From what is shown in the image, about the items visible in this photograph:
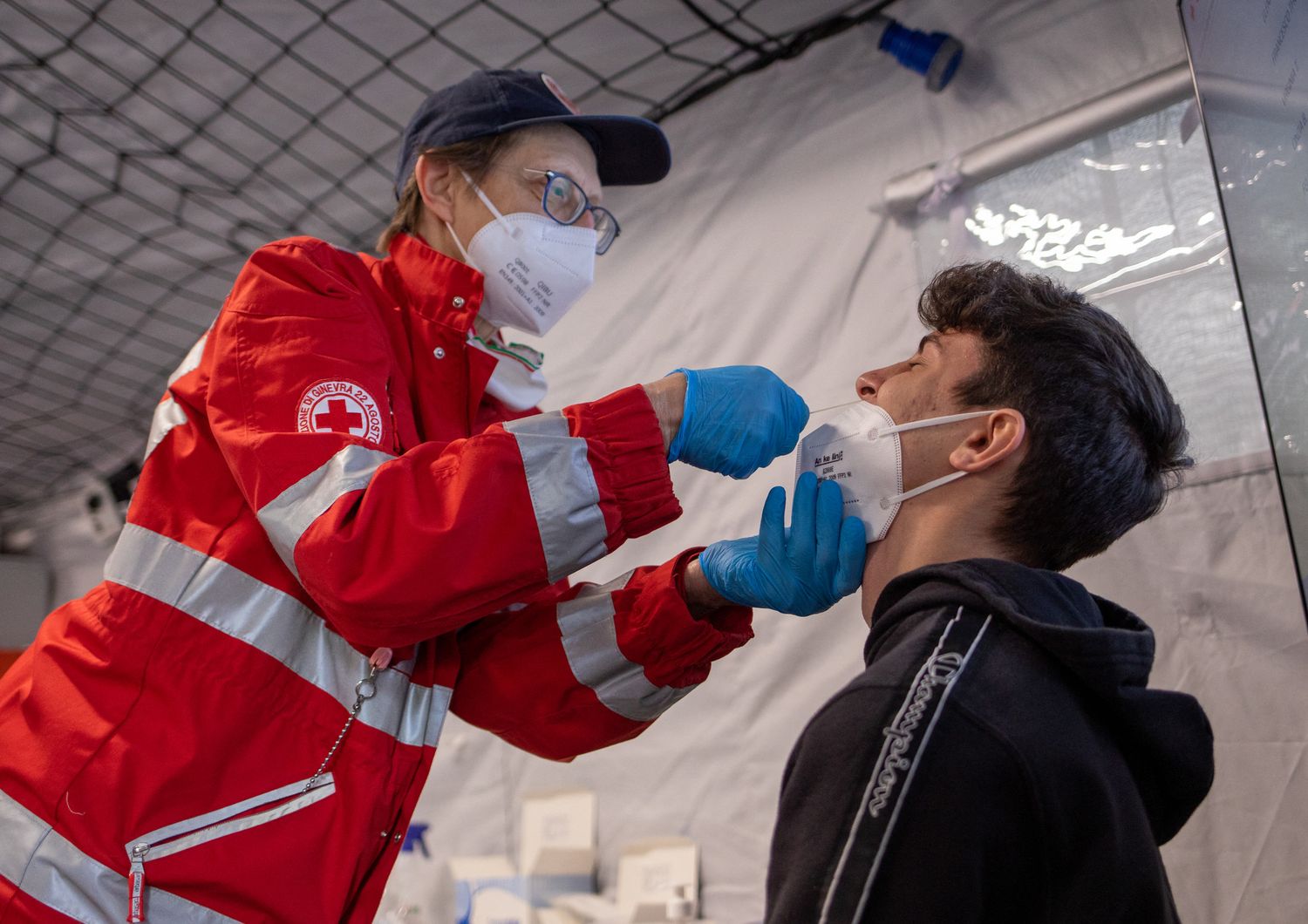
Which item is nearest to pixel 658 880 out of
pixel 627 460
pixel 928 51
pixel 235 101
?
pixel 627 460

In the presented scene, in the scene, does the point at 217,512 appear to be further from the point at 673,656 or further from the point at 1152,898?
the point at 1152,898

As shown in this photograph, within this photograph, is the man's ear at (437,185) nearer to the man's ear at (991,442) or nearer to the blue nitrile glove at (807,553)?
the blue nitrile glove at (807,553)

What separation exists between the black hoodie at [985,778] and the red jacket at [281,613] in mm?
355

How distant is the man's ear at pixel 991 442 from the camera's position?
1047 millimetres

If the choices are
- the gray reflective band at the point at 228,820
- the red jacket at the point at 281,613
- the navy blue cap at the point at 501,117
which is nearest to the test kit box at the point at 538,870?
the red jacket at the point at 281,613

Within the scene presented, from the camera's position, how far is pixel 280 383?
1.13 metres

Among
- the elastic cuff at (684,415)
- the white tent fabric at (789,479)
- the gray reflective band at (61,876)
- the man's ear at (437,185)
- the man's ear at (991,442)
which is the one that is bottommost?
the white tent fabric at (789,479)

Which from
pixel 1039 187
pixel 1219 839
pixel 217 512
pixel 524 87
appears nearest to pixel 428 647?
pixel 217 512

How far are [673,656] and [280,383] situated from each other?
0.57 m

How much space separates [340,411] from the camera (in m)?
1.14

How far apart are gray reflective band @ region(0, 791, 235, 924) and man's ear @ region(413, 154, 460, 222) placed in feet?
2.92

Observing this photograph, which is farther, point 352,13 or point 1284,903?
point 352,13

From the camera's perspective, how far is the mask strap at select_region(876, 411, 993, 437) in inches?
42.9

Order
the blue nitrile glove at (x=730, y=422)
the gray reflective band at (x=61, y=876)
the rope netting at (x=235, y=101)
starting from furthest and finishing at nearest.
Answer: the rope netting at (x=235, y=101) → the blue nitrile glove at (x=730, y=422) → the gray reflective band at (x=61, y=876)
